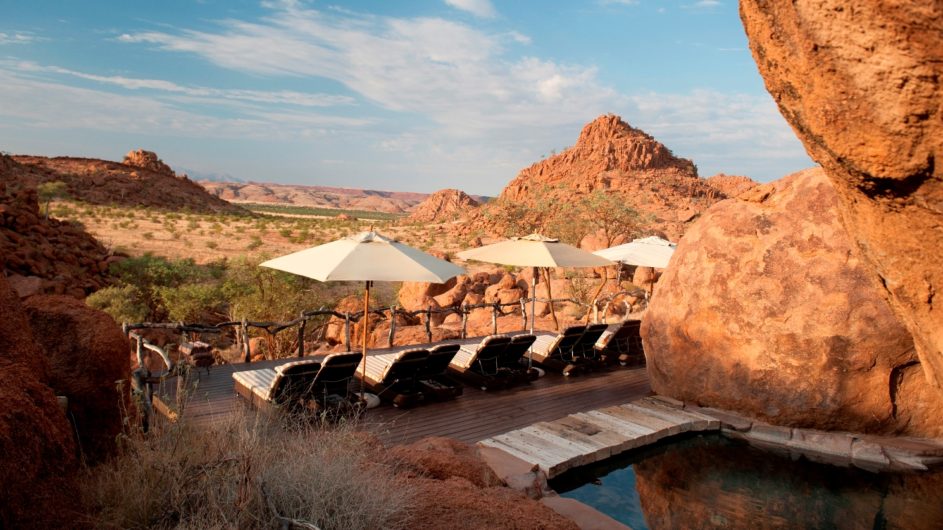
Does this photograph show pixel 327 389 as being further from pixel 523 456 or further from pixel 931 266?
pixel 931 266

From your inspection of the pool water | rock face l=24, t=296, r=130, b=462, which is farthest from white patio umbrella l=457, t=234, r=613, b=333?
rock face l=24, t=296, r=130, b=462

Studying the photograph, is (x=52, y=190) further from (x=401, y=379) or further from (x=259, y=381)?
(x=401, y=379)

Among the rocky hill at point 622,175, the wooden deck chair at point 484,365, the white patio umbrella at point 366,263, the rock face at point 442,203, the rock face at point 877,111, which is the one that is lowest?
the wooden deck chair at point 484,365

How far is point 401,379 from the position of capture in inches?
311

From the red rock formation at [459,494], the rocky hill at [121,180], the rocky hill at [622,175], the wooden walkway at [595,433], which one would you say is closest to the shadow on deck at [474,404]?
the wooden walkway at [595,433]

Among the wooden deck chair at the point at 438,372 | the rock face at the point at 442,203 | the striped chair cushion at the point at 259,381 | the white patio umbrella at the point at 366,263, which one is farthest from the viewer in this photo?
the rock face at the point at 442,203

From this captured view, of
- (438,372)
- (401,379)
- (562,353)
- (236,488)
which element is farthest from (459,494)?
(562,353)

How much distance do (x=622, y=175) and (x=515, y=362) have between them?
56286 mm

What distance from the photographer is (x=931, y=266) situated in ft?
11.5

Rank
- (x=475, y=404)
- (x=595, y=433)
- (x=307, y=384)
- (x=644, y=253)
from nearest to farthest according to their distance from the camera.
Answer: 1. (x=307, y=384)
2. (x=595, y=433)
3. (x=475, y=404)
4. (x=644, y=253)

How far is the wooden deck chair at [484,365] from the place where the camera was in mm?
8641

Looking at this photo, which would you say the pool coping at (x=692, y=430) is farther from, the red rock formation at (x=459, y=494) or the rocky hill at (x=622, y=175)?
the rocky hill at (x=622, y=175)

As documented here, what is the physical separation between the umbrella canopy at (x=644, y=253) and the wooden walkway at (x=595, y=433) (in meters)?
3.72

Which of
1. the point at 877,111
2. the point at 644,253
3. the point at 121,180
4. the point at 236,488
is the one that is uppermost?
the point at 877,111
